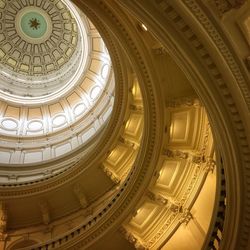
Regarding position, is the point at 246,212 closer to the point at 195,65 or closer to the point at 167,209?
the point at 195,65

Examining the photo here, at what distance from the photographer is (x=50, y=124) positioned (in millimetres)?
26984

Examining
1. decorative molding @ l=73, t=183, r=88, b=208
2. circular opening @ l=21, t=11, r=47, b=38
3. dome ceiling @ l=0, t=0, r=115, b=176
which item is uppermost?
circular opening @ l=21, t=11, r=47, b=38

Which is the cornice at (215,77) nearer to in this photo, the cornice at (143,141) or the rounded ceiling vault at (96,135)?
the rounded ceiling vault at (96,135)

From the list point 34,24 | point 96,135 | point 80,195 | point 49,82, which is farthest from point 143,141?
point 34,24

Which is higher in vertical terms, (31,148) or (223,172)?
(31,148)

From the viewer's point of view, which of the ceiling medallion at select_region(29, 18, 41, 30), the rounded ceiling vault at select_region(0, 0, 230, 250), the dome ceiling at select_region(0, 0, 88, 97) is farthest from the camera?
the ceiling medallion at select_region(29, 18, 41, 30)

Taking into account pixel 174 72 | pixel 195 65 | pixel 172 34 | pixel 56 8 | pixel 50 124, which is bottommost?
pixel 195 65

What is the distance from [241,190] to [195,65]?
3.27 metres

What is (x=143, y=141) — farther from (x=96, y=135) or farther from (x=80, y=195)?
(x=96, y=135)

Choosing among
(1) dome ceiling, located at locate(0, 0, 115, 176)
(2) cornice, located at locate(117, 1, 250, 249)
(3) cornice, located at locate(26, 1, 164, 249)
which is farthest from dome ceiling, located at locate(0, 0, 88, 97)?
(2) cornice, located at locate(117, 1, 250, 249)

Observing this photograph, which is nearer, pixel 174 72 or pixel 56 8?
pixel 174 72

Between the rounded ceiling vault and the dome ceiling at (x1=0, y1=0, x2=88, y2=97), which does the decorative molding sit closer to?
the rounded ceiling vault

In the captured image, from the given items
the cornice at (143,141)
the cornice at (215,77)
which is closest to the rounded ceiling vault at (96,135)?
the cornice at (143,141)

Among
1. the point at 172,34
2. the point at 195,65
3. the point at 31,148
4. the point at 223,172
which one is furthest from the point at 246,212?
the point at 31,148
